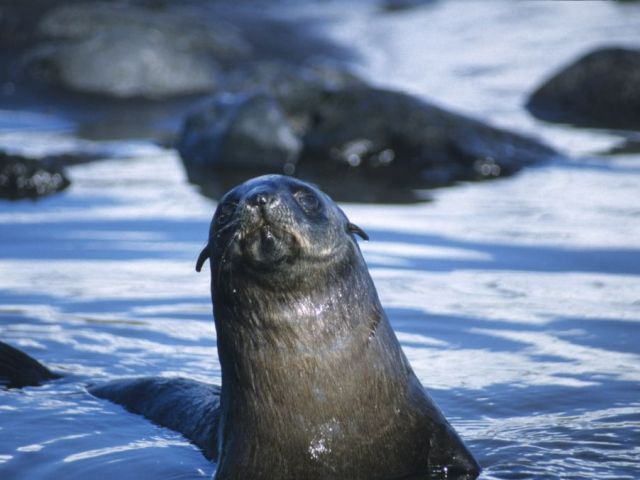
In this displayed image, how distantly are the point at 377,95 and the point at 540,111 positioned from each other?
2981mm

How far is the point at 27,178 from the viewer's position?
13375 millimetres

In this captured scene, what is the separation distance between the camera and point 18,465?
22.1ft

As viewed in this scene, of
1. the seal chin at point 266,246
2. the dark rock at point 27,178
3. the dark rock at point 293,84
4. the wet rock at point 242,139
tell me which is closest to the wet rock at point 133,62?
the dark rock at point 293,84

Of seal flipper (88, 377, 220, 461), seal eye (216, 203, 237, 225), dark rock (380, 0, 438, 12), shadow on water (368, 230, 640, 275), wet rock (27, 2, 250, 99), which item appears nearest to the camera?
seal eye (216, 203, 237, 225)

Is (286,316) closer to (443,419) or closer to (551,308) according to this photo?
(443,419)

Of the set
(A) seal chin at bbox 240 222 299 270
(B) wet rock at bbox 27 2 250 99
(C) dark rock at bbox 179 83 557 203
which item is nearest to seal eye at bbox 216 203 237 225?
(A) seal chin at bbox 240 222 299 270

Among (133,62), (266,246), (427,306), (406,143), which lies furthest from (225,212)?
(133,62)

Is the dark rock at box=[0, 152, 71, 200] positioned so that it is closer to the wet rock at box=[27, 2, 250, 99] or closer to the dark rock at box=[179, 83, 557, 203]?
the dark rock at box=[179, 83, 557, 203]

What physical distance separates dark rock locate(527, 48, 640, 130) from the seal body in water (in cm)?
1122

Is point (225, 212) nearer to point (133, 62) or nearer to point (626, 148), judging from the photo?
point (626, 148)

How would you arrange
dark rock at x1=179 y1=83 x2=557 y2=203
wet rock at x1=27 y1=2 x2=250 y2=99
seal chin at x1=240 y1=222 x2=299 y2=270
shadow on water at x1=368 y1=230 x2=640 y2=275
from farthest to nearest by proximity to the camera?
wet rock at x1=27 y1=2 x2=250 y2=99 → dark rock at x1=179 y1=83 x2=557 y2=203 → shadow on water at x1=368 y1=230 x2=640 y2=275 → seal chin at x1=240 y1=222 x2=299 y2=270

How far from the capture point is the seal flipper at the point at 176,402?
22.7ft

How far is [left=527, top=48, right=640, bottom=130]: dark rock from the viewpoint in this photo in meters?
17.3

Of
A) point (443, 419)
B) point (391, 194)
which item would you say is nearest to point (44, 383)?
point (443, 419)
